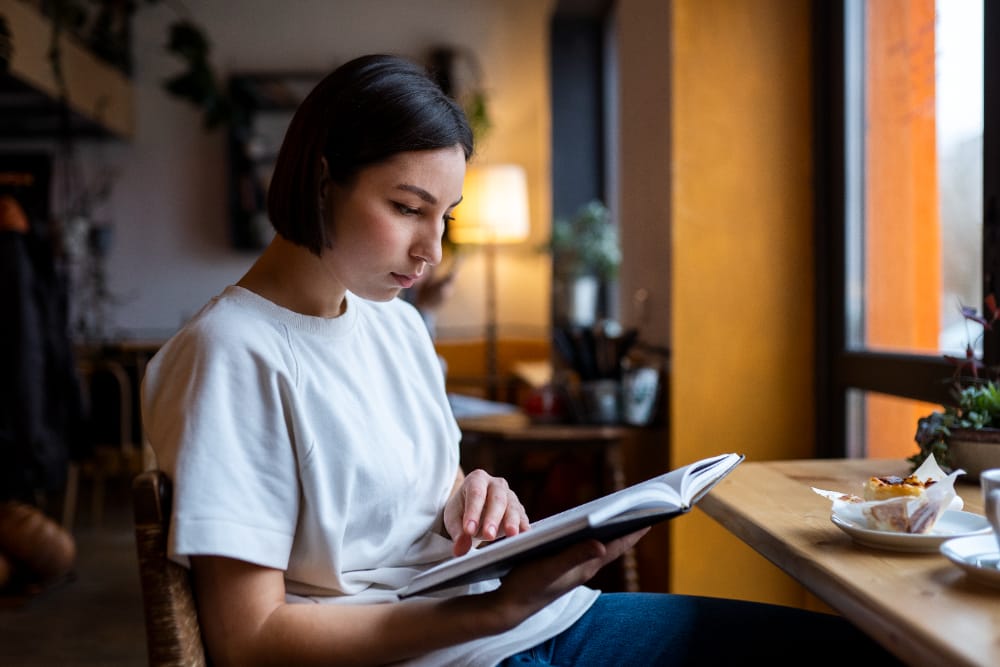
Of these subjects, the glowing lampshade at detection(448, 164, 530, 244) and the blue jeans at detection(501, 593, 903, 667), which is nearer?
the blue jeans at detection(501, 593, 903, 667)

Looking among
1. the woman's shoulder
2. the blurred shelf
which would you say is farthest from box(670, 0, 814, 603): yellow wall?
the blurred shelf

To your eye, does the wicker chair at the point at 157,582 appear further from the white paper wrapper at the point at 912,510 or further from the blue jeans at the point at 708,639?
the white paper wrapper at the point at 912,510

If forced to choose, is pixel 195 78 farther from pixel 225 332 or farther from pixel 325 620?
pixel 325 620

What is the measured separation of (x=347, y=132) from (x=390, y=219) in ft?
0.33

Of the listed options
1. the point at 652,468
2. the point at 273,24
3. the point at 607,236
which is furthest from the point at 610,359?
the point at 273,24

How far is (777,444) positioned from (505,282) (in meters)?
3.74

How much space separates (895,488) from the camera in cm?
94

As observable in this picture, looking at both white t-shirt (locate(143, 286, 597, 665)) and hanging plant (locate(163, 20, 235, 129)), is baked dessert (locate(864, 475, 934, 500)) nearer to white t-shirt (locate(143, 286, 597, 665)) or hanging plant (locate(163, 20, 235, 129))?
white t-shirt (locate(143, 286, 597, 665))

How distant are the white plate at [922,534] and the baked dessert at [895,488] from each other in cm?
3

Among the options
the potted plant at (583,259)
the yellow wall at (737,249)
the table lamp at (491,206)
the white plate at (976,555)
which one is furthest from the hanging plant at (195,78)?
the white plate at (976,555)

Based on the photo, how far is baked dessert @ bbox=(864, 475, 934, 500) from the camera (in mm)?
924

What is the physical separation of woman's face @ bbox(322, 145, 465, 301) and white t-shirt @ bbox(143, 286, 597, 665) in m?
0.08

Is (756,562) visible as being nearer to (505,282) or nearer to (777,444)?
(777,444)

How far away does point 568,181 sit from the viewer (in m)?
5.31
